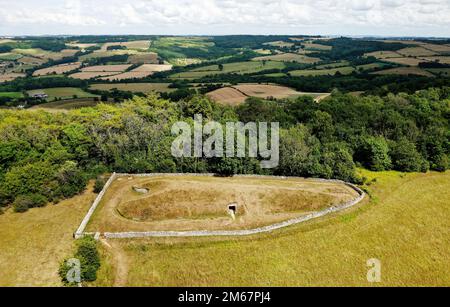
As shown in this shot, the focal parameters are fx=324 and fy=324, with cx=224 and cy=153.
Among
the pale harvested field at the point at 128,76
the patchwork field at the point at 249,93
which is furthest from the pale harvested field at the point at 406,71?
the pale harvested field at the point at 128,76

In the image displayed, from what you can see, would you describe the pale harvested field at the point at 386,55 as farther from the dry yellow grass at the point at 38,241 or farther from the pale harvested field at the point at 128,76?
the dry yellow grass at the point at 38,241

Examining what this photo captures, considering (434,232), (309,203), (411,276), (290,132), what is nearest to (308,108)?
(290,132)

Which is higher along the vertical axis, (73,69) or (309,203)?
(73,69)

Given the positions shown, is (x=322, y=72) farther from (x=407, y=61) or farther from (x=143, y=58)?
(x=143, y=58)

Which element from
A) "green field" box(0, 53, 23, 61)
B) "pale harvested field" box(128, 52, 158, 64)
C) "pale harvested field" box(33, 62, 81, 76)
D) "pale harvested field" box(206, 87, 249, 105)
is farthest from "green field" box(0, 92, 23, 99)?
"green field" box(0, 53, 23, 61)
